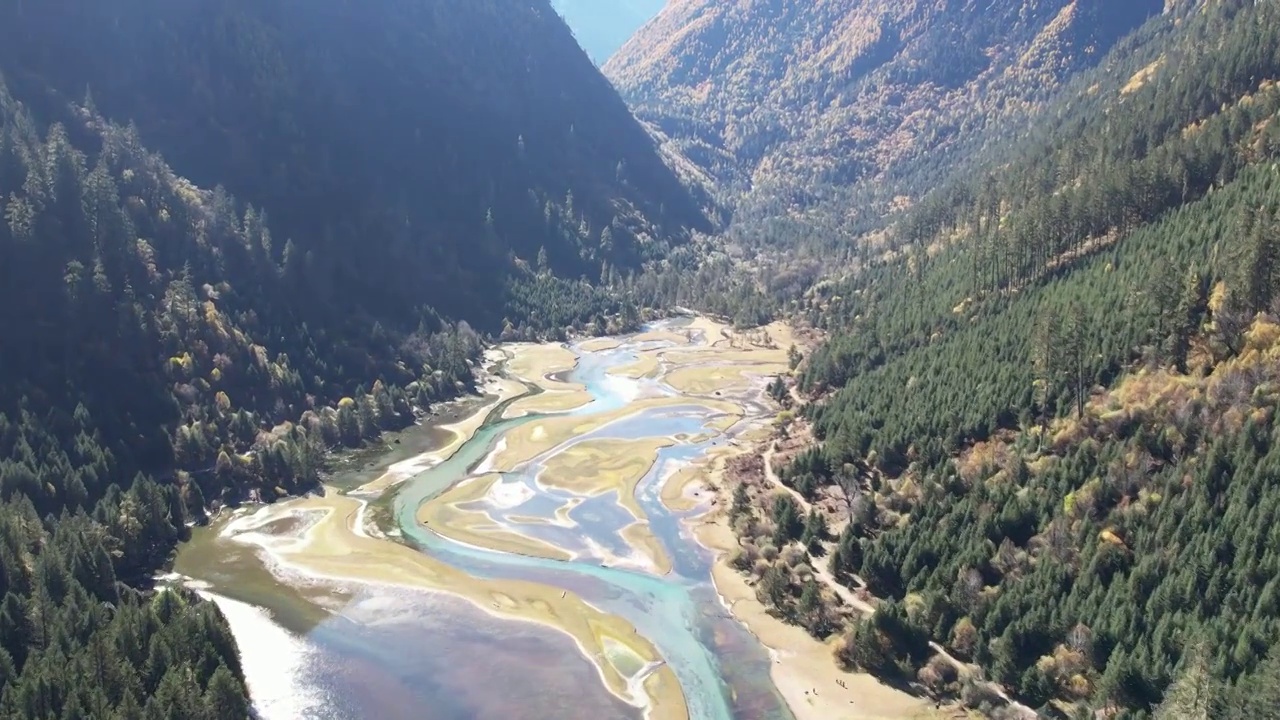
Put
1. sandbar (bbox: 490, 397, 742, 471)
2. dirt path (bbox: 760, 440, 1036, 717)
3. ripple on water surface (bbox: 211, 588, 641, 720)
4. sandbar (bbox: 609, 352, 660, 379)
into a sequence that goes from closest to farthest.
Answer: dirt path (bbox: 760, 440, 1036, 717)
ripple on water surface (bbox: 211, 588, 641, 720)
sandbar (bbox: 490, 397, 742, 471)
sandbar (bbox: 609, 352, 660, 379)

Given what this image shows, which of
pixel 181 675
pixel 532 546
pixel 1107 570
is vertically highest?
pixel 181 675

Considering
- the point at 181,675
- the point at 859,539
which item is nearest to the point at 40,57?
the point at 181,675

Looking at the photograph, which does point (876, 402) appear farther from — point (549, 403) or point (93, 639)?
point (93, 639)

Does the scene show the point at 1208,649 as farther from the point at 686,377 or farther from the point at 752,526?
the point at 686,377

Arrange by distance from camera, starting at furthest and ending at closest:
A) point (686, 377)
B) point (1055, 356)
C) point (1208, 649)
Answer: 1. point (686, 377)
2. point (1055, 356)
3. point (1208, 649)

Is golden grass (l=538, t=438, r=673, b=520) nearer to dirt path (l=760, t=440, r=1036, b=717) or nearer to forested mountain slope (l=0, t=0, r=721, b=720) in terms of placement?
dirt path (l=760, t=440, r=1036, b=717)

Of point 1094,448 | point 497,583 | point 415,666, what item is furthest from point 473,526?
point 1094,448

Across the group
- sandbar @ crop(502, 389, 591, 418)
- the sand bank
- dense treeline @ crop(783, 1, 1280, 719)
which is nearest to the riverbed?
the sand bank
